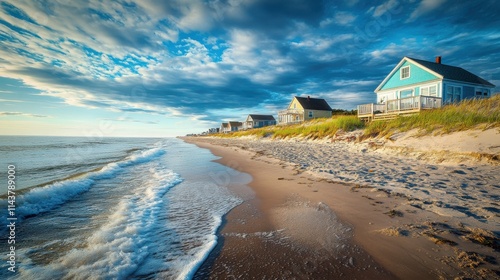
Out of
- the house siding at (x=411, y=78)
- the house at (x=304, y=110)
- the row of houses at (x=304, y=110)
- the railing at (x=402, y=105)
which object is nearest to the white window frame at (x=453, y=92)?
the house siding at (x=411, y=78)

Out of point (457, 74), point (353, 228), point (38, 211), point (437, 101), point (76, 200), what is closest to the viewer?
point (353, 228)

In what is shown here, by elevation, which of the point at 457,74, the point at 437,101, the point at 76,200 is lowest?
the point at 76,200

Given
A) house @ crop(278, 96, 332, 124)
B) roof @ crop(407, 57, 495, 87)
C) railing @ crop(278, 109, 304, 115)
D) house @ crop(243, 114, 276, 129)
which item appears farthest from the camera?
house @ crop(243, 114, 276, 129)

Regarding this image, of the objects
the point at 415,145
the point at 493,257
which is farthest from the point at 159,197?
the point at 415,145

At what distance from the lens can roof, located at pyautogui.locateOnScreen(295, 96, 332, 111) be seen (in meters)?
44.9

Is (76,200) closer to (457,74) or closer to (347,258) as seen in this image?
(347,258)

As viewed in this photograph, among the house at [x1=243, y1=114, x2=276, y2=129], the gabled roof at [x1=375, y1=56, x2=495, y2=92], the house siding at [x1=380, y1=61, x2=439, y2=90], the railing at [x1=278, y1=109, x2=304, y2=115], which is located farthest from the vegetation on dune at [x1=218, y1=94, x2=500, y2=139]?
the house at [x1=243, y1=114, x2=276, y2=129]

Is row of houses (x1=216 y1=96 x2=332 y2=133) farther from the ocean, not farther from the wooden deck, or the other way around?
the ocean

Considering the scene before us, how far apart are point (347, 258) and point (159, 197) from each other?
4812mm

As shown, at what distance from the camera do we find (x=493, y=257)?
2.35 metres

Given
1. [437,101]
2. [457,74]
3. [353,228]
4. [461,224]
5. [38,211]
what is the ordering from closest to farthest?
[461,224]
[353,228]
[38,211]
[437,101]
[457,74]

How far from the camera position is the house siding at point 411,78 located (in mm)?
19953

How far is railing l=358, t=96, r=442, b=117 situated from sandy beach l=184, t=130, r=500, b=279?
9.02m

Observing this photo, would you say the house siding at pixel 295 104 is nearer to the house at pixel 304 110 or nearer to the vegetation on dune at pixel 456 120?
the house at pixel 304 110
